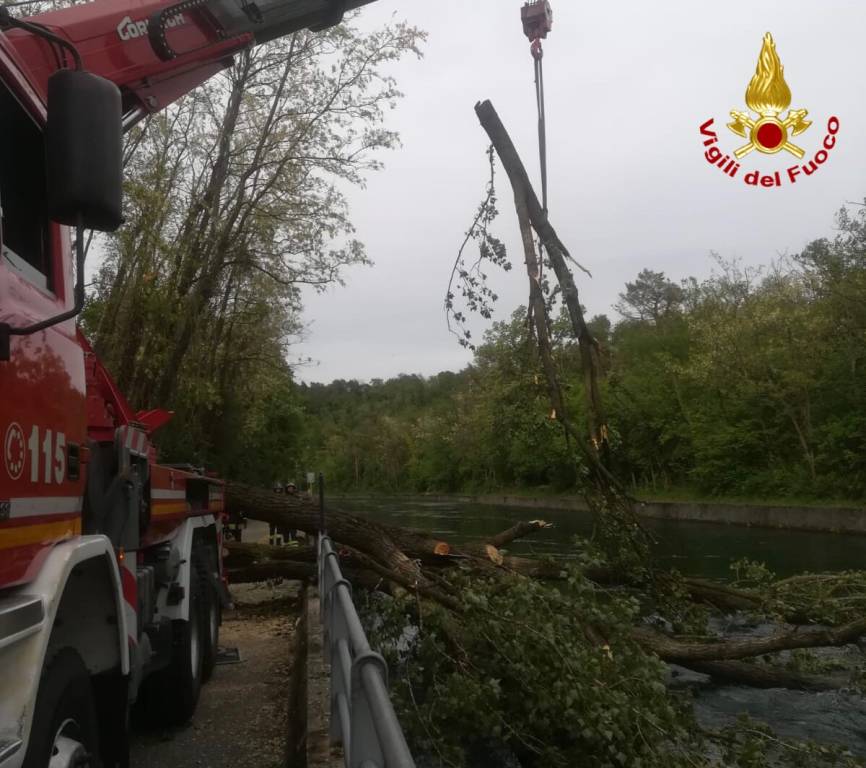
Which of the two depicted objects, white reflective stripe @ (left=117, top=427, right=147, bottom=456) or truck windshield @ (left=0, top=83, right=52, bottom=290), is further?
white reflective stripe @ (left=117, top=427, right=147, bottom=456)

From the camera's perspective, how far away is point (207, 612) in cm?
691

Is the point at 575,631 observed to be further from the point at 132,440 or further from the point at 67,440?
the point at 67,440

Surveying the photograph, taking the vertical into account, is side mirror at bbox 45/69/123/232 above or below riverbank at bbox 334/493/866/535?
above

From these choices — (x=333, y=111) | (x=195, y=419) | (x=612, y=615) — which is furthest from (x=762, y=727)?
(x=195, y=419)

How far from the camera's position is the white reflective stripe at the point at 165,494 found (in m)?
4.86

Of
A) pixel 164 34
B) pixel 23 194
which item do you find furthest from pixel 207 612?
pixel 23 194

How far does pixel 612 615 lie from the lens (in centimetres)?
590

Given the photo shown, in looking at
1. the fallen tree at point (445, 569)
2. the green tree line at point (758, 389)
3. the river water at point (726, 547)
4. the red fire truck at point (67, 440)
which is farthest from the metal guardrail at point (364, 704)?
the green tree line at point (758, 389)

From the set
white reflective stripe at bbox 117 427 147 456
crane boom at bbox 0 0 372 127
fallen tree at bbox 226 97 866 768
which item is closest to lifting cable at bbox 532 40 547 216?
fallen tree at bbox 226 97 866 768

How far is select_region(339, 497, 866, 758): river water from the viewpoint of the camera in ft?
23.5

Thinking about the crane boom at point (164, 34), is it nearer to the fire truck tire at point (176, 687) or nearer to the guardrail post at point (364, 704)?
the guardrail post at point (364, 704)

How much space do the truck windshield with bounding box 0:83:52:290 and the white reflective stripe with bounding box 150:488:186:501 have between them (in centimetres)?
194

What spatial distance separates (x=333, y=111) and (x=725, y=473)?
30.5 metres

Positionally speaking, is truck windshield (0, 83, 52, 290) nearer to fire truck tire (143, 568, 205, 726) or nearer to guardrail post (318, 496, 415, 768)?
guardrail post (318, 496, 415, 768)
